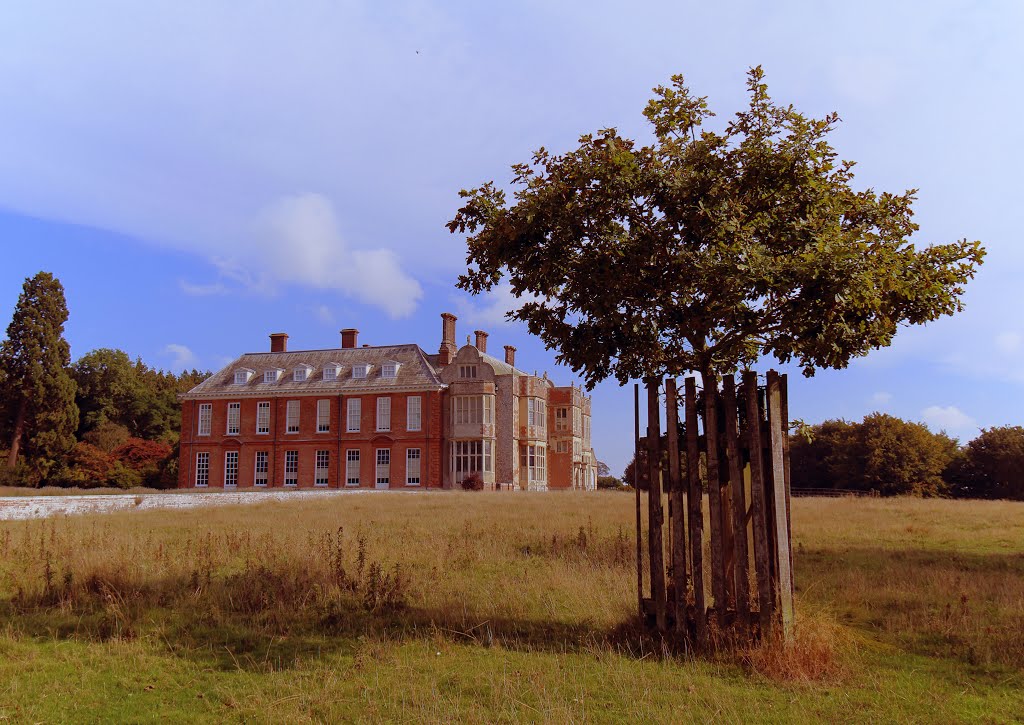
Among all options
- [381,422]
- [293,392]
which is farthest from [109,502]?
[293,392]

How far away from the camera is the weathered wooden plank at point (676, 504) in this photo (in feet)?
23.5

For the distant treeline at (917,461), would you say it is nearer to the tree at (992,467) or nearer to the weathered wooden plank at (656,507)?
the tree at (992,467)

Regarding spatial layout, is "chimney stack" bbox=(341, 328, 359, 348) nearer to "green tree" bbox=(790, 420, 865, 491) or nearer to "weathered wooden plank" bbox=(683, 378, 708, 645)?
"green tree" bbox=(790, 420, 865, 491)

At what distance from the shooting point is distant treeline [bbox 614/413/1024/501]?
4475 cm

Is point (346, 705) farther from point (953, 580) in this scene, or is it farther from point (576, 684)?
point (953, 580)

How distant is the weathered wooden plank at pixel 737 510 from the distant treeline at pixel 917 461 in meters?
41.2

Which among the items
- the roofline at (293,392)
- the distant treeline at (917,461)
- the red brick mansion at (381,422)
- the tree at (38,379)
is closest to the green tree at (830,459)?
the distant treeline at (917,461)

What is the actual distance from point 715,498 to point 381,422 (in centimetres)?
4471

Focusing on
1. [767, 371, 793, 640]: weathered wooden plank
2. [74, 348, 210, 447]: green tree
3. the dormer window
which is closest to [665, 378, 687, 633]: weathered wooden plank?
[767, 371, 793, 640]: weathered wooden plank

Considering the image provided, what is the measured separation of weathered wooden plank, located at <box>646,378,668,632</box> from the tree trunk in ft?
180

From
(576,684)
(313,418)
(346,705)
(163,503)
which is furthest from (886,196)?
(313,418)

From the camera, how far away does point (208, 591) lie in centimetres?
934

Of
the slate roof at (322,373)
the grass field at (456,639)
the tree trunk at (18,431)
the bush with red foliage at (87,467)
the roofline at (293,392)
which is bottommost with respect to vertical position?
the grass field at (456,639)

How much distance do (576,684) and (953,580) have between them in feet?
22.5
